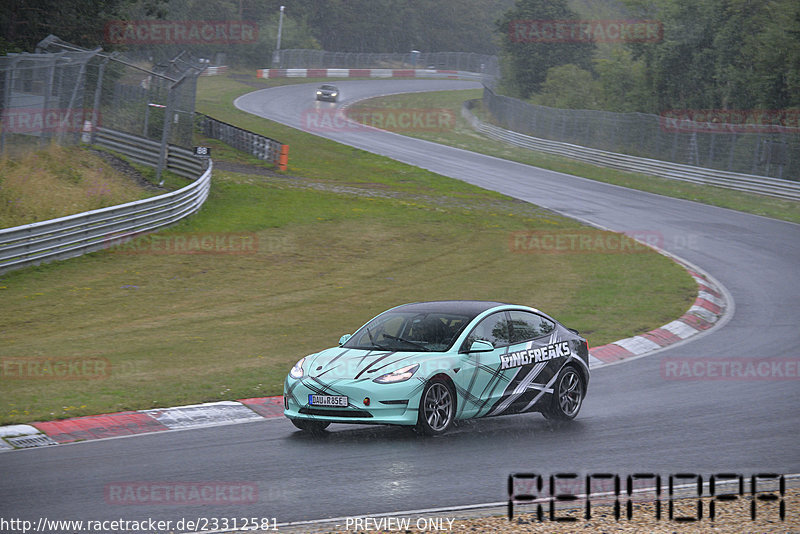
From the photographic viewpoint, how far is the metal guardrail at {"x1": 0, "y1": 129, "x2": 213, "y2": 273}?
18766 mm

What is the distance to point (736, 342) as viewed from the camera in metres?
16.0

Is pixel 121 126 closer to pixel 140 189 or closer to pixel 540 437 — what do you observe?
pixel 140 189

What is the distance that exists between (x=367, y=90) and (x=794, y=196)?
169 feet

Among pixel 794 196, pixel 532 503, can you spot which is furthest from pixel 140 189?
pixel 794 196

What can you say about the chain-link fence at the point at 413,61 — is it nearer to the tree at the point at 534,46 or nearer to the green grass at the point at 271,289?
the tree at the point at 534,46

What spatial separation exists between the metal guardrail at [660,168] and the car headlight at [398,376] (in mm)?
31263

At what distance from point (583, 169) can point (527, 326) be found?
120ft

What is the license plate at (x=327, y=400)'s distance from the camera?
9.32 m

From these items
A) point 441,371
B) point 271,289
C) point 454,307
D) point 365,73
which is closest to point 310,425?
point 441,371
